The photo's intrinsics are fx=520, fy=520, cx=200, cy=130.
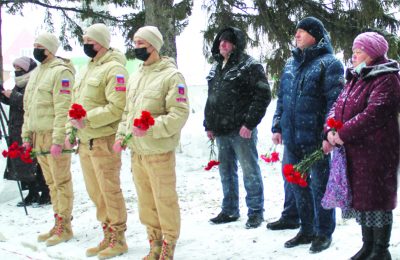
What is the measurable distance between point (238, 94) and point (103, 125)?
1406 millimetres

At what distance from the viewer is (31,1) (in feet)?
35.6

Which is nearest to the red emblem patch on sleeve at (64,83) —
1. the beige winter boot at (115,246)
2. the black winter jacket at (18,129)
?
the beige winter boot at (115,246)

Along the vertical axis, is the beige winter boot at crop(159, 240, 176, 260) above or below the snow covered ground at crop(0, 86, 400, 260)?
above

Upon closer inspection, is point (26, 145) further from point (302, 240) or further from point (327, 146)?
point (327, 146)

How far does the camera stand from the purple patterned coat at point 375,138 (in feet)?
12.0

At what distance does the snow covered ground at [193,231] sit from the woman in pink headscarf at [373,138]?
0.49 meters

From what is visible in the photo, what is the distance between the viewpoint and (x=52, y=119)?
566 cm

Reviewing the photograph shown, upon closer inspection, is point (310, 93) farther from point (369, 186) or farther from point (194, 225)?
point (194, 225)

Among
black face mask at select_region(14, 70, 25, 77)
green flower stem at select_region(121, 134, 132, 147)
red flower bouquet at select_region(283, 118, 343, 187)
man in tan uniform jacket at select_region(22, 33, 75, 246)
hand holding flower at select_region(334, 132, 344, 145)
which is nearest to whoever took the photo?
hand holding flower at select_region(334, 132, 344, 145)

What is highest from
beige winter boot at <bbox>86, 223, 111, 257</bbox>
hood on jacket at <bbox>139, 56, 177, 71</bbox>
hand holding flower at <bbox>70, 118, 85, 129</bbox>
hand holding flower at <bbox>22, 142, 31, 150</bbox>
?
hood on jacket at <bbox>139, 56, 177, 71</bbox>

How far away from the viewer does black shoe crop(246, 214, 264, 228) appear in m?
5.31

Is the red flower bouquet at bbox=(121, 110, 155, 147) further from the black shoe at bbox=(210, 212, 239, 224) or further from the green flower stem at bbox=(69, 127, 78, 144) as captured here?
the black shoe at bbox=(210, 212, 239, 224)

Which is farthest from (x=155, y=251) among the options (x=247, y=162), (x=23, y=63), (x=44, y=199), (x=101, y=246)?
(x=23, y=63)

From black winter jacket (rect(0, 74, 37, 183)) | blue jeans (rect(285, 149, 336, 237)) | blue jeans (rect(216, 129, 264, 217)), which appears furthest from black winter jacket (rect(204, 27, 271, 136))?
black winter jacket (rect(0, 74, 37, 183))
